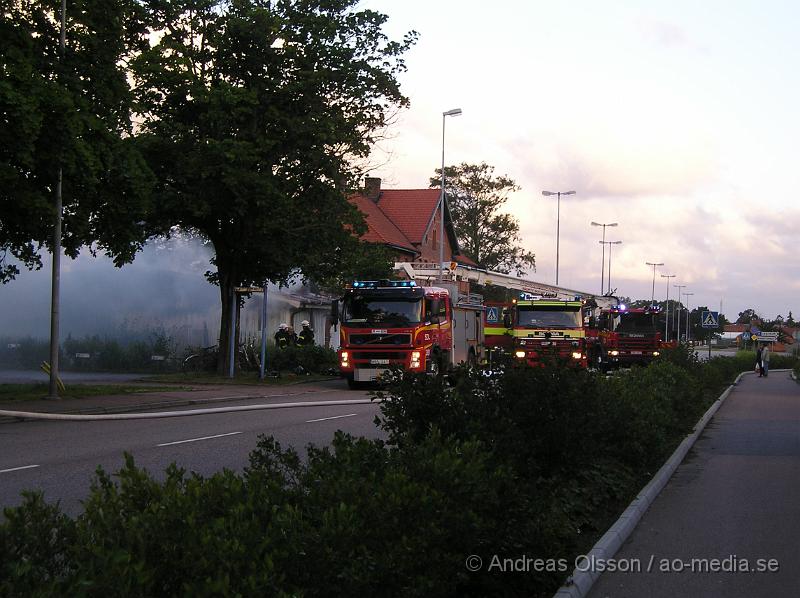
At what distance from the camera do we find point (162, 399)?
23.9 metres

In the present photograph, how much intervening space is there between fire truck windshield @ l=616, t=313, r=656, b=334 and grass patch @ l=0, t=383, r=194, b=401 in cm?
2420

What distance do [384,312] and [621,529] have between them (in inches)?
821

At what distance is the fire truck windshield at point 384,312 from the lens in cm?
2909

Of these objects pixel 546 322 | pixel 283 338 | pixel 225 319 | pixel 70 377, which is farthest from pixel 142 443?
pixel 283 338

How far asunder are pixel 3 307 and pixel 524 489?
32534mm

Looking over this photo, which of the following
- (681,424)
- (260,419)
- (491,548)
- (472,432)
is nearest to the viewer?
(491,548)

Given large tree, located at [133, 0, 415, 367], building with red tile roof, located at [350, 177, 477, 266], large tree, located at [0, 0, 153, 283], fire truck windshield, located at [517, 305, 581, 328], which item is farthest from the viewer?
building with red tile roof, located at [350, 177, 477, 266]

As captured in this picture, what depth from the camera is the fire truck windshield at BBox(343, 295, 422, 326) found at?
29.1 metres

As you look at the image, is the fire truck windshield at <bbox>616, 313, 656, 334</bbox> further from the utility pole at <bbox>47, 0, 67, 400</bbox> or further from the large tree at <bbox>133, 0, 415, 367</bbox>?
the utility pole at <bbox>47, 0, 67, 400</bbox>

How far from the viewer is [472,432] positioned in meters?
8.24

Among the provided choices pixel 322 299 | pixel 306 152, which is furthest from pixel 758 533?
pixel 322 299

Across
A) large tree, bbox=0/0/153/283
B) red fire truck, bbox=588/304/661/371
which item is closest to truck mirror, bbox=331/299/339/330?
large tree, bbox=0/0/153/283

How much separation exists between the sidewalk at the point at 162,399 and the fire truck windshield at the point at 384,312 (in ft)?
8.20

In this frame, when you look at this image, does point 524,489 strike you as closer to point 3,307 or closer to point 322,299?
point 3,307
